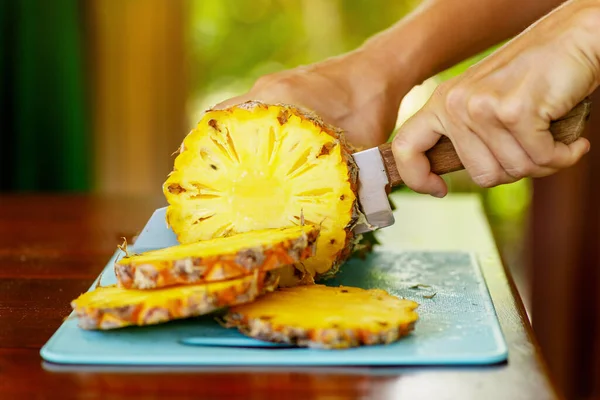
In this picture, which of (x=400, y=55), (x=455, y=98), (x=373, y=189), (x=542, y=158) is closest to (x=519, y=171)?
(x=542, y=158)

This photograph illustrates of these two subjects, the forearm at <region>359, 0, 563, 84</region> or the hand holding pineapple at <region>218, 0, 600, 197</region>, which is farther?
the forearm at <region>359, 0, 563, 84</region>

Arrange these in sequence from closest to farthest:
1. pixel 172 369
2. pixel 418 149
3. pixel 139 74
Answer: pixel 172 369, pixel 418 149, pixel 139 74

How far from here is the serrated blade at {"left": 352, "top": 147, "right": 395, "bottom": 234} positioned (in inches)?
53.6

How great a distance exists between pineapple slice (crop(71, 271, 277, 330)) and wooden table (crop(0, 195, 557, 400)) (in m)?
0.08

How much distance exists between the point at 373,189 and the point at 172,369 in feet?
1.63

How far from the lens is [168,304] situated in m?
1.07

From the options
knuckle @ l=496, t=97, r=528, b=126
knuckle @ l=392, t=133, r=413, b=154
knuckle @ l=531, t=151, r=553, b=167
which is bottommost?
knuckle @ l=531, t=151, r=553, b=167

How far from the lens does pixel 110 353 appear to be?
1.04 metres

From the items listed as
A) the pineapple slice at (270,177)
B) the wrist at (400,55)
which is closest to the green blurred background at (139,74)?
the wrist at (400,55)

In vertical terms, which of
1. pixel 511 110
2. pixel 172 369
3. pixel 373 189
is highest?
pixel 511 110

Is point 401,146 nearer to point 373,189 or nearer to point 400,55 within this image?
point 373,189

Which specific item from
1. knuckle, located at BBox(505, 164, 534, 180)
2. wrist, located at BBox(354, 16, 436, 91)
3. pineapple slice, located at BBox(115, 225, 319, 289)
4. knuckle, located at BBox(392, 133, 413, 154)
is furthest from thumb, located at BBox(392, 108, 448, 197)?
wrist, located at BBox(354, 16, 436, 91)

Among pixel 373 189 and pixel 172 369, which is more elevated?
pixel 373 189

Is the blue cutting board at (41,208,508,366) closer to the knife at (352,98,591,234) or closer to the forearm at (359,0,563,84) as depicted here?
the knife at (352,98,591,234)
